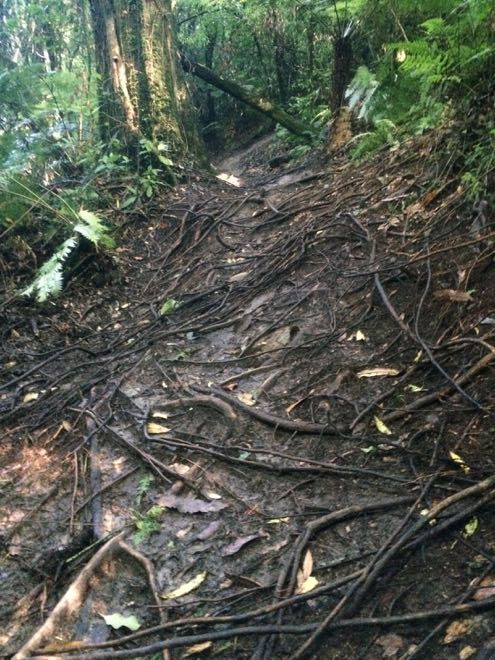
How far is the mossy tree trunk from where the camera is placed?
301 inches

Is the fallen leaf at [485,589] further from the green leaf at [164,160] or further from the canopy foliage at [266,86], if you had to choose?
the green leaf at [164,160]

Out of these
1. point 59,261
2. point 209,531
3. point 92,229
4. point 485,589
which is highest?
point 92,229

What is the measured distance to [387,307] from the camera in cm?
385

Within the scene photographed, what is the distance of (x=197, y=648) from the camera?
2258mm

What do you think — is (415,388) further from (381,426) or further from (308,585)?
(308,585)

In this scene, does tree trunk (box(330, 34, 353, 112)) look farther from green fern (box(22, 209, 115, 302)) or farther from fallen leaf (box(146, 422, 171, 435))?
fallen leaf (box(146, 422, 171, 435))

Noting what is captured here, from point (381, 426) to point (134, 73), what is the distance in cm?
626

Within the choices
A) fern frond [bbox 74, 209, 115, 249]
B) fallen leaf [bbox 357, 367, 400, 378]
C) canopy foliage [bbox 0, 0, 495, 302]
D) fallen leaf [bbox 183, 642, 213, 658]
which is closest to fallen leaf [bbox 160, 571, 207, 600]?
fallen leaf [bbox 183, 642, 213, 658]

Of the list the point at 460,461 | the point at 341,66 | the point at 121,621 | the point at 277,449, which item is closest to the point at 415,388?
the point at 460,461

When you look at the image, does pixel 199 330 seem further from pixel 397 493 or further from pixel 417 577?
pixel 417 577

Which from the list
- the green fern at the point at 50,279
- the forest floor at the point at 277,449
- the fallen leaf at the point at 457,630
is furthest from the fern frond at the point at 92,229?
the fallen leaf at the point at 457,630

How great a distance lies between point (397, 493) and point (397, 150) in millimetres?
3771

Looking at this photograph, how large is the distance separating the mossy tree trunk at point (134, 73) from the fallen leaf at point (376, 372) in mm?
5121

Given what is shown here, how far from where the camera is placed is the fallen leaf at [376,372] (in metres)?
3.47
